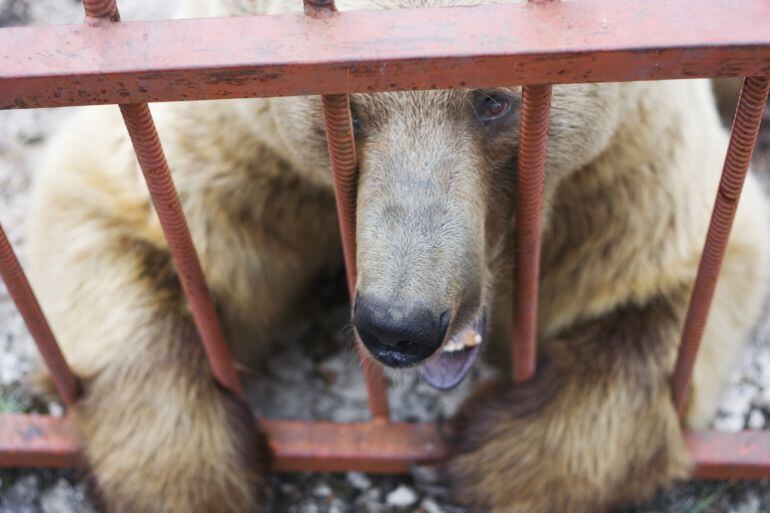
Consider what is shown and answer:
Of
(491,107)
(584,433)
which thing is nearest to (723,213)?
(491,107)

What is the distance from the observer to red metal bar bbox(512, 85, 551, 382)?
1.57 m

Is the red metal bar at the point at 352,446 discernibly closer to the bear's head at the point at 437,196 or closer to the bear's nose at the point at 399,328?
the bear's head at the point at 437,196

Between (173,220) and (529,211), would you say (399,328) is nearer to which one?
(529,211)

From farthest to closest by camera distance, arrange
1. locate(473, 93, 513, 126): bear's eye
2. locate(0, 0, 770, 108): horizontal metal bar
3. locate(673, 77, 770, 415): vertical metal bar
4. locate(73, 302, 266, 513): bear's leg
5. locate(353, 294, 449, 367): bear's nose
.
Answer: locate(73, 302, 266, 513): bear's leg
locate(473, 93, 513, 126): bear's eye
locate(353, 294, 449, 367): bear's nose
locate(673, 77, 770, 415): vertical metal bar
locate(0, 0, 770, 108): horizontal metal bar

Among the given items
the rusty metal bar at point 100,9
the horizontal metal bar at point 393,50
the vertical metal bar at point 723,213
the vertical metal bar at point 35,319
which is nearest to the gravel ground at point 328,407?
the vertical metal bar at point 35,319

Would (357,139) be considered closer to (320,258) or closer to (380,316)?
(380,316)

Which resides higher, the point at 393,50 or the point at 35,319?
the point at 393,50

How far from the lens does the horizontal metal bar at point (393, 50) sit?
4.52ft

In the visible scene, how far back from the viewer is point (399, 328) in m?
1.63

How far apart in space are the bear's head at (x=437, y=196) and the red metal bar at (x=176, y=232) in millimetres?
368

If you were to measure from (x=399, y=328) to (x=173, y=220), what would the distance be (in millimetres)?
531

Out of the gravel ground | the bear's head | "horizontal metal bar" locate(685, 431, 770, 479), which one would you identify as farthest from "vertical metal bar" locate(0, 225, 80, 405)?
"horizontal metal bar" locate(685, 431, 770, 479)

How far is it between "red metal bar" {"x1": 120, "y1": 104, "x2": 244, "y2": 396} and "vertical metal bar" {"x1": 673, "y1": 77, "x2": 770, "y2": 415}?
1.01m

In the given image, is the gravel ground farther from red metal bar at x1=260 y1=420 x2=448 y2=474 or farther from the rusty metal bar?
the rusty metal bar
